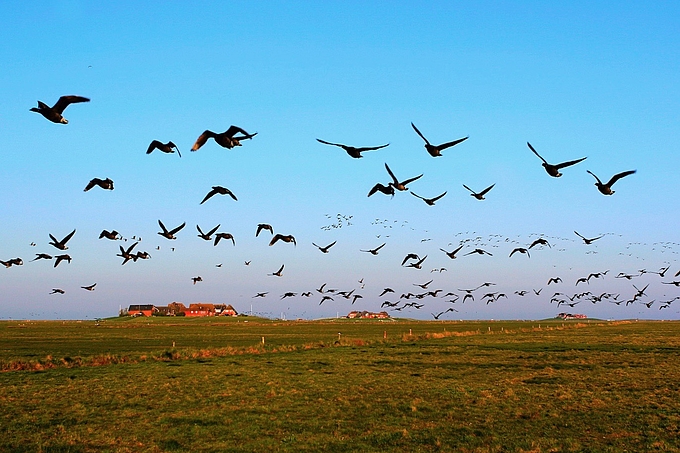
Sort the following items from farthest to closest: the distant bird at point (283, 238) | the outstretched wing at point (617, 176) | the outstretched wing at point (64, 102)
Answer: the distant bird at point (283, 238) → the outstretched wing at point (617, 176) → the outstretched wing at point (64, 102)

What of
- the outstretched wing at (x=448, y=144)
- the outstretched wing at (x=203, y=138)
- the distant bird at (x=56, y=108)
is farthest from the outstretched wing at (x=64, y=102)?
the outstretched wing at (x=448, y=144)

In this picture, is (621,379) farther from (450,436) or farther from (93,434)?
(93,434)

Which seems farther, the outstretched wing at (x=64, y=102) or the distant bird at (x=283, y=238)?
the distant bird at (x=283, y=238)

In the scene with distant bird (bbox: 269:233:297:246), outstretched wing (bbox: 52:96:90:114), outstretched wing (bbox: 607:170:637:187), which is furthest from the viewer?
distant bird (bbox: 269:233:297:246)

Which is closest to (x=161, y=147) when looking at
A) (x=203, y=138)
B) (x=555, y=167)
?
(x=203, y=138)

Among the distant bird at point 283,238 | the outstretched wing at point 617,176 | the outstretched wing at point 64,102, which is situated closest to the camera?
the outstretched wing at point 64,102

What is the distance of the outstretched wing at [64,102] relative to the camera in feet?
44.7

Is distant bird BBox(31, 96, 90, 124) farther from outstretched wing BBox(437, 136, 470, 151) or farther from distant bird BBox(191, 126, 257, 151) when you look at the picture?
outstretched wing BBox(437, 136, 470, 151)

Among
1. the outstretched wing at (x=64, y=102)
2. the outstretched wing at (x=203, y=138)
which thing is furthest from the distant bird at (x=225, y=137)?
the outstretched wing at (x=64, y=102)

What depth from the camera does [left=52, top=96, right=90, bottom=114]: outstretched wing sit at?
1362 cm

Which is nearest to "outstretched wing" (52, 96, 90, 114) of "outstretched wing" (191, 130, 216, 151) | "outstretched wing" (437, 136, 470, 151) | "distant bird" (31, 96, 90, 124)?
"distant bird" (31, 96, 90, 124)

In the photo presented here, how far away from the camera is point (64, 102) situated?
14.0 m

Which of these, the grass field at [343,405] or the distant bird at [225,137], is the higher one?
the distant bird at [225,137]

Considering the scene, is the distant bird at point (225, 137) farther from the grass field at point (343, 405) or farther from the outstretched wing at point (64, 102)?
the grass field at point (343, 405)
